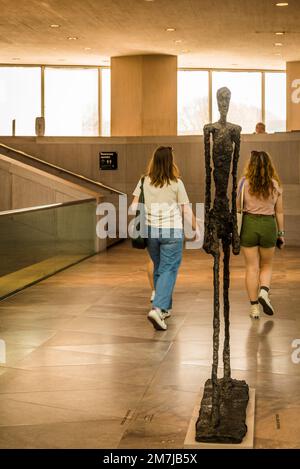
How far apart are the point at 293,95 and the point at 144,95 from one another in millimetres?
6019

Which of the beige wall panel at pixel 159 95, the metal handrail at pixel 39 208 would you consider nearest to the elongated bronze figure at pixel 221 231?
the metal handrail at pixel 39 208

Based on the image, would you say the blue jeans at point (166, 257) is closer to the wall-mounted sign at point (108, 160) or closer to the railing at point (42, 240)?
the railing at point (42, 240)

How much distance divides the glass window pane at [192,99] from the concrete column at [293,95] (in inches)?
118

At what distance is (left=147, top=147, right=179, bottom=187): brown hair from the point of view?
351 inches

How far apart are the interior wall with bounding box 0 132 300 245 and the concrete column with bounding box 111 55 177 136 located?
8.52 ft

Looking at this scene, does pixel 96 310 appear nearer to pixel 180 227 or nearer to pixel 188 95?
pixel 180 227

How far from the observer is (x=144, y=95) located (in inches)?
1008

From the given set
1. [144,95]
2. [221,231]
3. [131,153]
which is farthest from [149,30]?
[221,231]

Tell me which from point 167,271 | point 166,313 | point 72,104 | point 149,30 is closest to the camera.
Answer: point 167,271

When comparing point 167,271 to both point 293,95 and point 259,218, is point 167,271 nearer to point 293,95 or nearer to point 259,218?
point 259,218

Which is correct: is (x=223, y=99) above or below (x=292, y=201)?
above

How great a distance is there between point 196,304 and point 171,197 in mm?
2299

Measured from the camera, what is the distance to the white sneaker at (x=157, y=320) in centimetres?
889

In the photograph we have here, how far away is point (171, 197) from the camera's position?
29.4ft
